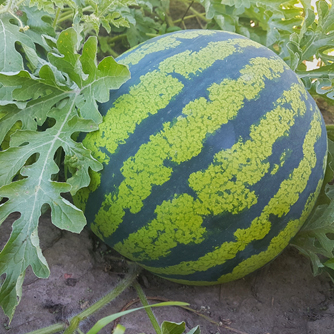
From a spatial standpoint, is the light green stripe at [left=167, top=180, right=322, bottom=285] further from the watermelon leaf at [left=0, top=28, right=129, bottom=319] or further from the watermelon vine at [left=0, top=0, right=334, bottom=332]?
the watermelon leaf at [left=0, top=28, right=129, bottom=319]

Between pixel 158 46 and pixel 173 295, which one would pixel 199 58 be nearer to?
pixel 158 46

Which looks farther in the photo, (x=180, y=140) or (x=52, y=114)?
(x=52, y=114)

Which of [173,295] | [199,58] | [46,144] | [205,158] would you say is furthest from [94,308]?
[199,58]

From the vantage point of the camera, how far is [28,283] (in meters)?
1.77

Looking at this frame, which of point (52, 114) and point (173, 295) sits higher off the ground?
point (52, 114)

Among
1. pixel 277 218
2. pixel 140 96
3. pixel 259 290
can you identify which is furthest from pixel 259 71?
pixel 259 290

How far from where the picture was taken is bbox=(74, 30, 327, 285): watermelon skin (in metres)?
1.46

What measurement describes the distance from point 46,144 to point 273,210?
3.30 feet

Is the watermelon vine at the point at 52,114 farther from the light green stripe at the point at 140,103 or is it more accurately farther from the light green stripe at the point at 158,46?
the light green stripe at the point at 158,46

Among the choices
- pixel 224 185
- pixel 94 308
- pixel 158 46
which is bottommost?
pixel 94 308

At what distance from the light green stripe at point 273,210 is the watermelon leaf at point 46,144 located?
0.41m

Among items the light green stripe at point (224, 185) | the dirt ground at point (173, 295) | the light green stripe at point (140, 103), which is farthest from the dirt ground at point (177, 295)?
the light green stripe at point (140, 103)

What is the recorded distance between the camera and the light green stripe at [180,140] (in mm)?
1451

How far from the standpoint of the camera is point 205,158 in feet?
4.74
